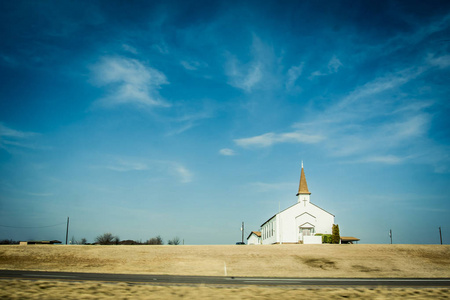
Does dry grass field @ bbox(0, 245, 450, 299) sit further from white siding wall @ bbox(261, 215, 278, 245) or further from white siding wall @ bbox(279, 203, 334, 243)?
white siding wall @ bbox(261, 215, 278, 245)

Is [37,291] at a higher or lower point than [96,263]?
higher

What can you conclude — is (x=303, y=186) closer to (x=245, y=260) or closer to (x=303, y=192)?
(x=303, y=192)

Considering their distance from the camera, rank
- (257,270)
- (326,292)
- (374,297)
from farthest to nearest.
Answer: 1. (257,270)
2. (326,292)
3. (374,297)

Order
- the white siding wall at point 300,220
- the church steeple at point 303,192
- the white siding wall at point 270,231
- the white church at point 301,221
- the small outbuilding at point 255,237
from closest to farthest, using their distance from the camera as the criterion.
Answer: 1. the white church at point 301,221
2. the white siding wall at point 300,220
3. the church steeple at point 303,192
4. the white siding wall at point 270,231
5. the small outbuilding at point 255,237

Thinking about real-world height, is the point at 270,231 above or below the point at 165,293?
above

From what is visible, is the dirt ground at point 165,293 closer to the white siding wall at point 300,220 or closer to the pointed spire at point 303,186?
the white siding wall at point 300,220

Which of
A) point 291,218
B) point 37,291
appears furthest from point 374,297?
point 291,218

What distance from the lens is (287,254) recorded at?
3672 centimetres

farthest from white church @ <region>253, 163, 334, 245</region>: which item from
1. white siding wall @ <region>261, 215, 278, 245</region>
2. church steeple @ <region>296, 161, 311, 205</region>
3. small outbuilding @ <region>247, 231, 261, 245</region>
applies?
small outbuilding @ <region>247, 231, 261, 245</region>

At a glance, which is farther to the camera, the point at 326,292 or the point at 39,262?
the point at 39,262

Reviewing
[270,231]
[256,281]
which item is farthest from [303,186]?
[256,281]

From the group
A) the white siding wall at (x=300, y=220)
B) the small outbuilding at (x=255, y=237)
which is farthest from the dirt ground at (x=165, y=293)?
the small outbuilding at (x=255, y=237)

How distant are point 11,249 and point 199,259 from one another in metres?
23.6

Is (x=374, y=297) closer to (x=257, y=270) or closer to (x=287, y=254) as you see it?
(x=257, y=270)
